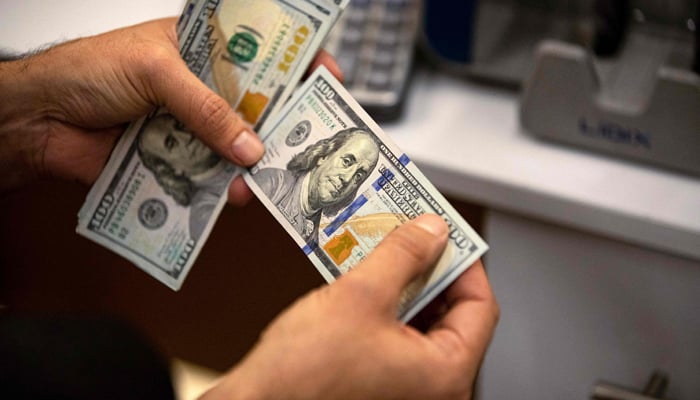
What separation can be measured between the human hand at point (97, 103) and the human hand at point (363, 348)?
8.1 inches

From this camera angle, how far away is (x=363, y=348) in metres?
0.49

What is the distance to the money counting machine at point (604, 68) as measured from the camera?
2.36ft

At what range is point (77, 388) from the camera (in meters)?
0.34

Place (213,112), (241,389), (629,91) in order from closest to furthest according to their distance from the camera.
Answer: (241,389) → (213,112) → (629,91)

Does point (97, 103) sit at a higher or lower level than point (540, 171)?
higher

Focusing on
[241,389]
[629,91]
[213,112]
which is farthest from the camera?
[629,91]

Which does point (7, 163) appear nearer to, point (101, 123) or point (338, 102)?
point (101, 123)

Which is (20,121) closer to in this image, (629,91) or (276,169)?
(276,169)

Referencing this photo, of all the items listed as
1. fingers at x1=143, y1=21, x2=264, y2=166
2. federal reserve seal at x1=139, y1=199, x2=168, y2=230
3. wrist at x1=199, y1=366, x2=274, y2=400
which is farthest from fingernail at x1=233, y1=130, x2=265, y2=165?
wrist at x1=199, y1=366, x2=274, y2=400

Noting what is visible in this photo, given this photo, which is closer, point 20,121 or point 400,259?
point 400,259

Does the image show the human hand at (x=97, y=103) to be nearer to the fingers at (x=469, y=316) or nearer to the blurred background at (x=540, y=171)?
the blurred background at (x=540, y=171)

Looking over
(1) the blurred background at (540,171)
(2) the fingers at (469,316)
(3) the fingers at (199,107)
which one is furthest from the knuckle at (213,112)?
(2) the fingers at (469,316)

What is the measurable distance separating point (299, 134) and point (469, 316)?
0.76 feet

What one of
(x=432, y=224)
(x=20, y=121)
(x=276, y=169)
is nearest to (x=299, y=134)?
(x=276, y=169)
